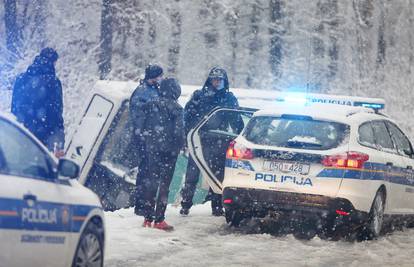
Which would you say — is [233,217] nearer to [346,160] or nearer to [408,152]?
[346,160]

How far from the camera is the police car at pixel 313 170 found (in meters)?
10.9

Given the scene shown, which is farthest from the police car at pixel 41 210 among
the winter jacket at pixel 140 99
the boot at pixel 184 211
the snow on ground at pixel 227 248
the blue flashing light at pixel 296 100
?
the blue flashing light at pixel 296 100

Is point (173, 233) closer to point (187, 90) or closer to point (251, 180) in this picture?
point (251, 180)

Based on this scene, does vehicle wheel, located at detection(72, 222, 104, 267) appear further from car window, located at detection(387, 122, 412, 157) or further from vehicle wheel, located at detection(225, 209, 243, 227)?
car window, located at detection(387, 122, 412, 157)

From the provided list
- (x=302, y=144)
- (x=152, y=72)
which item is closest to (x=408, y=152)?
(x=302, y=144)

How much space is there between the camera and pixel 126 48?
123ft

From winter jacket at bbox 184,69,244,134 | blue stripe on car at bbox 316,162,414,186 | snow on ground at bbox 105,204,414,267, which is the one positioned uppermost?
winter jacket at bbox 184,69,244,134

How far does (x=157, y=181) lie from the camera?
11.7m

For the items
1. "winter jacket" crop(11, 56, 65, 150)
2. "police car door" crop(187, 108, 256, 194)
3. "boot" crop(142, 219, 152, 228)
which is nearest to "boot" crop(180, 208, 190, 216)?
"police car door" crop(187, 108, 256, 194)

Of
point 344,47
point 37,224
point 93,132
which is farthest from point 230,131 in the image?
point 344,47

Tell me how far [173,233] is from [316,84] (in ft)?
92.6

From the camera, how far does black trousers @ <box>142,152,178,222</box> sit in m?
11.5

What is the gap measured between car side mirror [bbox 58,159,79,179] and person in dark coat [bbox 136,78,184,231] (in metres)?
4.95

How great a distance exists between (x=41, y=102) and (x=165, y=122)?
1.61 m
